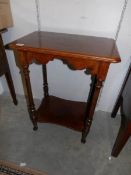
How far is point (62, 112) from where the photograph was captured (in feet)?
4.65

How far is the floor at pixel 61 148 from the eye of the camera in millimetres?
1137

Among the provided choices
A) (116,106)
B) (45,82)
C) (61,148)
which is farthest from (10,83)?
(116,106)

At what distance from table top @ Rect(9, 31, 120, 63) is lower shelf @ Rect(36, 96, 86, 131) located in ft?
2.11

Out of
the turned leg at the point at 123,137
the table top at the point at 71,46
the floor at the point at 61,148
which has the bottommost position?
the floor at the point at 61,148

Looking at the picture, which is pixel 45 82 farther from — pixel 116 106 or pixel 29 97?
pixel 116 106

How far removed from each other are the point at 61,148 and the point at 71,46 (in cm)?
80

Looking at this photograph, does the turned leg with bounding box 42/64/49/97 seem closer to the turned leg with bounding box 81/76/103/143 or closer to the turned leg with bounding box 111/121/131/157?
the turned leg with bounding box 81/76/103/143

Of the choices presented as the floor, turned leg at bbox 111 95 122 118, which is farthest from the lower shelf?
turned leg at bbox 111 95 122 118

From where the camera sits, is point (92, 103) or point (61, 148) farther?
point (61, 148)

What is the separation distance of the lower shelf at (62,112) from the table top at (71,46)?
2.11ft

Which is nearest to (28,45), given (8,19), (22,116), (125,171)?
(8,19)

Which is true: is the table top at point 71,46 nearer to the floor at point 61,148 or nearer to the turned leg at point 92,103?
the turned leg at point 92,103

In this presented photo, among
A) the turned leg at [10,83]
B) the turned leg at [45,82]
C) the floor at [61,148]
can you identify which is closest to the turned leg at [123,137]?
the floor at [61,148]

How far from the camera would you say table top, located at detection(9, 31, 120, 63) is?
2.74ft
